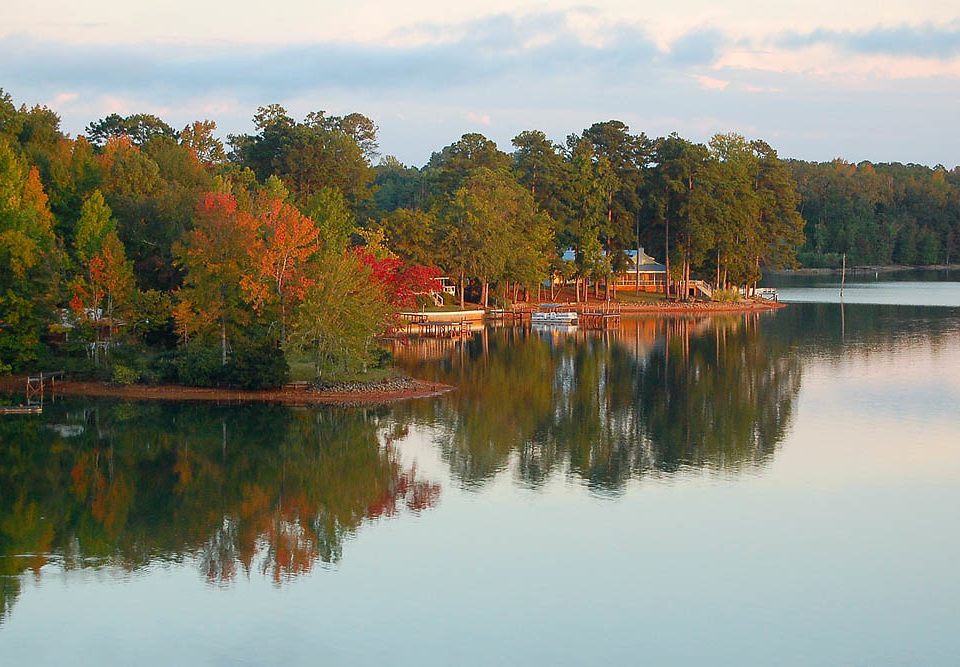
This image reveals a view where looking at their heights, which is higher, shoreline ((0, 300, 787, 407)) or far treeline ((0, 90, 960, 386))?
far treeline ((0, 90, 960, 386))

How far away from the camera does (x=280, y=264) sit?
49812 millimetres

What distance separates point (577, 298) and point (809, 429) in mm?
61552

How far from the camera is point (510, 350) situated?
67625mm

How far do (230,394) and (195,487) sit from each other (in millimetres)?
14015

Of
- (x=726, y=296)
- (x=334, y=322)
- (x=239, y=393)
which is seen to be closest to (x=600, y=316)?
(x=726, y=296)

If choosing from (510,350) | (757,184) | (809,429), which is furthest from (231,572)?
(757,184)

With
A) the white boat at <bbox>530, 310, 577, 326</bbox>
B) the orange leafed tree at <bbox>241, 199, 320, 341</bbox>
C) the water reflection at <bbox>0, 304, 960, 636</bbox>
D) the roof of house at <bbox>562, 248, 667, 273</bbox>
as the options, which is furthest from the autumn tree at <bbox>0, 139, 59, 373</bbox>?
the roof of house at <bbox>562, 248, 667, 273</bbox>

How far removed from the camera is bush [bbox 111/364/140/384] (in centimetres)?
4797

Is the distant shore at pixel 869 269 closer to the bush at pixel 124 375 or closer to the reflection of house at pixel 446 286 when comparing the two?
the reflection of house at pixel 446 286

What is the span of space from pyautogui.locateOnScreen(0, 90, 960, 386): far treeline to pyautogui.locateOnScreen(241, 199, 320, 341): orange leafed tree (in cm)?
10

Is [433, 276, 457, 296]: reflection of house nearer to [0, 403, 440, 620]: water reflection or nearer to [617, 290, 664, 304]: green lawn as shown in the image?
[617, 290, 664, 304]: green lawn

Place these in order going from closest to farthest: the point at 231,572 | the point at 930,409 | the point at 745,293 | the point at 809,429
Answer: the point at 231,572 → the point at 809,429 → the point at 930,409 → the point at 745,293

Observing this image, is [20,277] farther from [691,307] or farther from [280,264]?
[691,307]

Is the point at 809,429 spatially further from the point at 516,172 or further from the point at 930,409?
the point at 516,172
